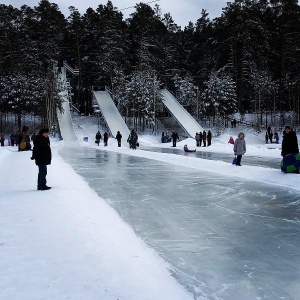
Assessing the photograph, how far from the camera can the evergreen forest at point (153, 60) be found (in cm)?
5088

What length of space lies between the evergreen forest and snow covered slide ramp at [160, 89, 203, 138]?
2.07 m

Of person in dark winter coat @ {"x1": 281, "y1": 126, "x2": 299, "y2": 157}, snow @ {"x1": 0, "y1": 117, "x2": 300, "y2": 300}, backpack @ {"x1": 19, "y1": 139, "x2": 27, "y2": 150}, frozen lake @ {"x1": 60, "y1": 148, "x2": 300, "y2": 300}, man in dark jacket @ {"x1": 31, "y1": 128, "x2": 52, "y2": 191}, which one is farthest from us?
backpack @ {"x1": 19, "y1": 139, "x2": 27, "y2": 150}

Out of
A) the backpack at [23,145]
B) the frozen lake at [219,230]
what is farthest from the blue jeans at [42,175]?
the backpack at [23,145]

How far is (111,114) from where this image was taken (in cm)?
5009

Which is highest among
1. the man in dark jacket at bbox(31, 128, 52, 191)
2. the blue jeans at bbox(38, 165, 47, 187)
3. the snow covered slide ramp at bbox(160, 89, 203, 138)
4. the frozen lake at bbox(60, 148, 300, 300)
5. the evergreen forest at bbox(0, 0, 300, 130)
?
the evergreen forest at bbox(0, 0, 300, 130)

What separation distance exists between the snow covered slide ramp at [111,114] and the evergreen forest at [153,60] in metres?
1.55

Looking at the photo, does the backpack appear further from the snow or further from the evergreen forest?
the evergreen forest

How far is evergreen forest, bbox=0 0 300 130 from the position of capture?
5088 cm

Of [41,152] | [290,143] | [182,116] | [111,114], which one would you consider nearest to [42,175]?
[41,152]

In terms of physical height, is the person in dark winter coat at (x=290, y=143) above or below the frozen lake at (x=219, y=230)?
above

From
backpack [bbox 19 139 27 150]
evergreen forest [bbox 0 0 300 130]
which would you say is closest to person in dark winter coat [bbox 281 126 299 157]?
backpack [bbox 19 139 27 150]

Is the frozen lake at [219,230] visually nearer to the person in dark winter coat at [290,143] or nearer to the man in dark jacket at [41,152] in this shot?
the man in dark jacket at [41,152]

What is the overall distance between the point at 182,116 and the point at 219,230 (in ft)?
143

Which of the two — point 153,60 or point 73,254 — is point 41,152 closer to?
point 73,254
